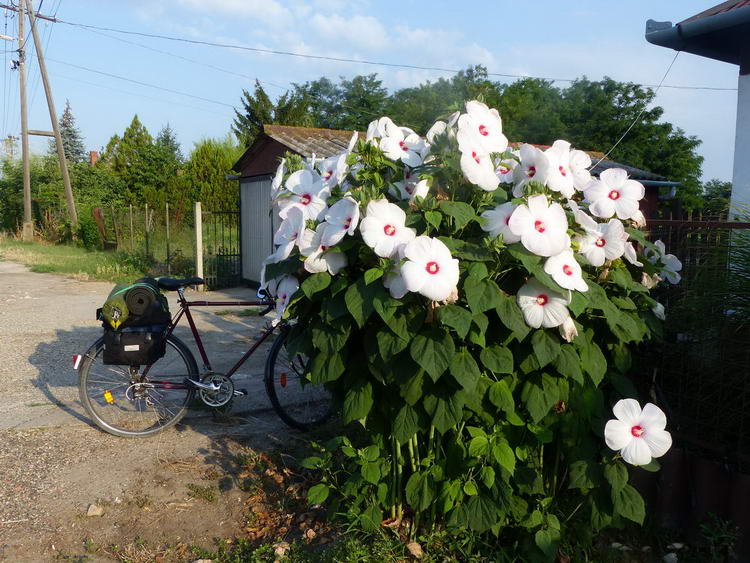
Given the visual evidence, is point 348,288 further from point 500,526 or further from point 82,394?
point 82,394

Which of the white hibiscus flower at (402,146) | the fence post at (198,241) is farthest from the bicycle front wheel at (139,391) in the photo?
the fence post at (198,241)

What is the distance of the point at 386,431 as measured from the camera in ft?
9.85

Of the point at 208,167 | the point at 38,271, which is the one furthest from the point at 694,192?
the point at 38,271

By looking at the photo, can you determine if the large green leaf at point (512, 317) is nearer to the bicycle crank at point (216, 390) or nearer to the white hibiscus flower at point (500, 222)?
the white hibiscus flower at point (500, 222)

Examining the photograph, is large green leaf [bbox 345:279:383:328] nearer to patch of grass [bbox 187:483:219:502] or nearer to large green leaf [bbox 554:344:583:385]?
large green leaf [bbox 554:344:583:385]

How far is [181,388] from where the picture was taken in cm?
483

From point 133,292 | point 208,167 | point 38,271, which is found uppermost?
point 208,167

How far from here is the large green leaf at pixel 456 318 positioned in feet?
7.88

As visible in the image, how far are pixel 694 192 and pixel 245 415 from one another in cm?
2680

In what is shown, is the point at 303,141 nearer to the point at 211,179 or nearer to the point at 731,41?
the point at 731,41

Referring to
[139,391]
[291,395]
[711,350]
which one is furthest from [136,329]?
[711,350]

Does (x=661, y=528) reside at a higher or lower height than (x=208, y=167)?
lower

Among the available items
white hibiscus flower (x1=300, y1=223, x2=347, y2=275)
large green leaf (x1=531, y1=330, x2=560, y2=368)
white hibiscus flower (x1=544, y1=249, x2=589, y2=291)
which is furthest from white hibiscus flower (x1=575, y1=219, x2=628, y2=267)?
white hibiscus flower (x1=300, y1=223, x2=347, y2=275)

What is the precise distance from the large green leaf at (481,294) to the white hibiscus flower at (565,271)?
211 millimetres
